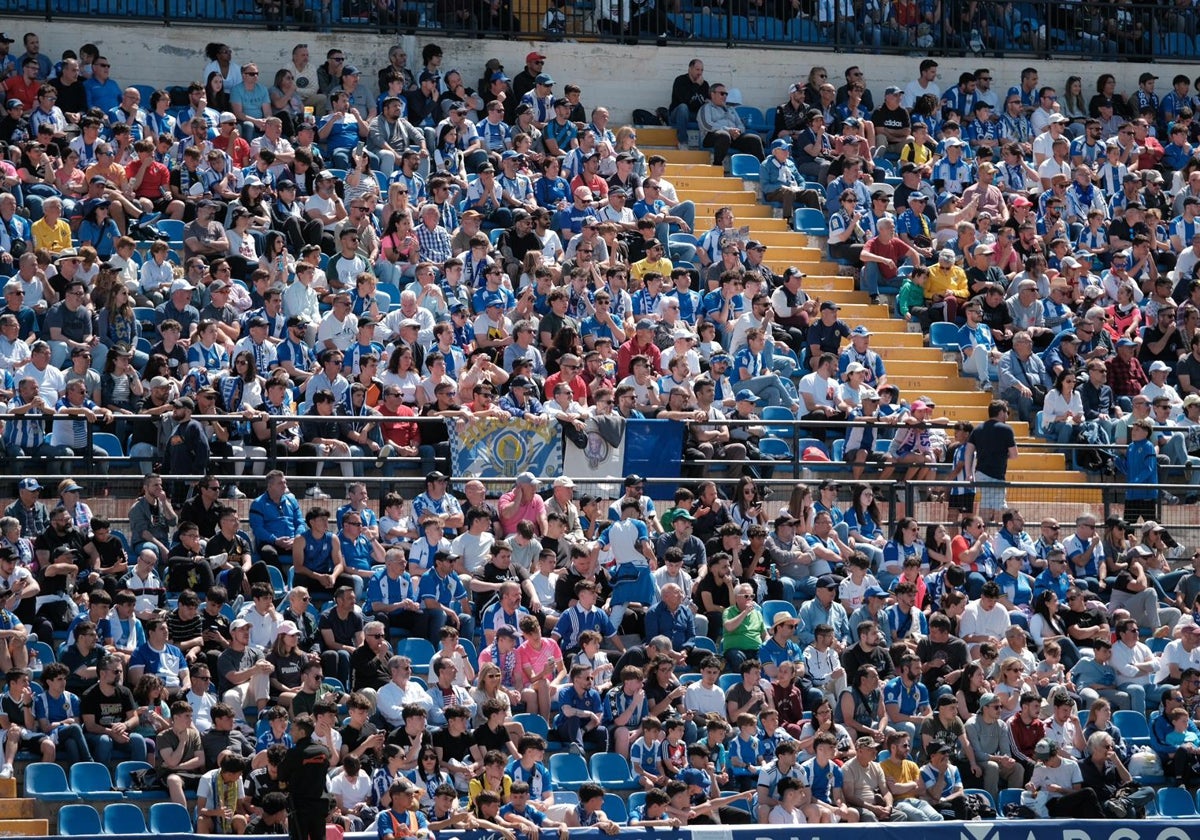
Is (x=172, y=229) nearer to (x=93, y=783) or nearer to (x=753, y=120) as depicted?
(x=93, y=783)

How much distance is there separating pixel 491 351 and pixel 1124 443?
22.4 feet

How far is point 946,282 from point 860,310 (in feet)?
3.42

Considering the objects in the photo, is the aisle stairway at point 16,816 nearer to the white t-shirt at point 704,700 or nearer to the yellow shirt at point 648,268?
the white t-shirt at point 704,700

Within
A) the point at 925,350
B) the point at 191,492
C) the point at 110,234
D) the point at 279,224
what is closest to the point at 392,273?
the point at 279,224

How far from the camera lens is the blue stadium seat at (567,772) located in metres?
17.4

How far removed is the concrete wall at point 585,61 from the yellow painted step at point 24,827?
488 inches

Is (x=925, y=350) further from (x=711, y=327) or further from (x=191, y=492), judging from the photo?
(x=191, y=492)

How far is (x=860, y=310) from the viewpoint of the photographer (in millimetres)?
25156

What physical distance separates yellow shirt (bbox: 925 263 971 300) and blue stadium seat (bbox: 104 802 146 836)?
12.3 metres

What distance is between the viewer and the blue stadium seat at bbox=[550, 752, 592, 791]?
57.1ft

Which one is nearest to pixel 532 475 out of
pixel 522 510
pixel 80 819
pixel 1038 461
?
pixel 522 510

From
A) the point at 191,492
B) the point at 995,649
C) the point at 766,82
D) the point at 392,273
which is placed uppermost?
the point at 766,82

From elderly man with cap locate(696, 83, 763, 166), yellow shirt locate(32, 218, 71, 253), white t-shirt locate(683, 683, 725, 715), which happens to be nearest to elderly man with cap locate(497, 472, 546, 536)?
white t-shirt locate(683, 683, 725, 715)

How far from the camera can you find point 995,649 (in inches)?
762
